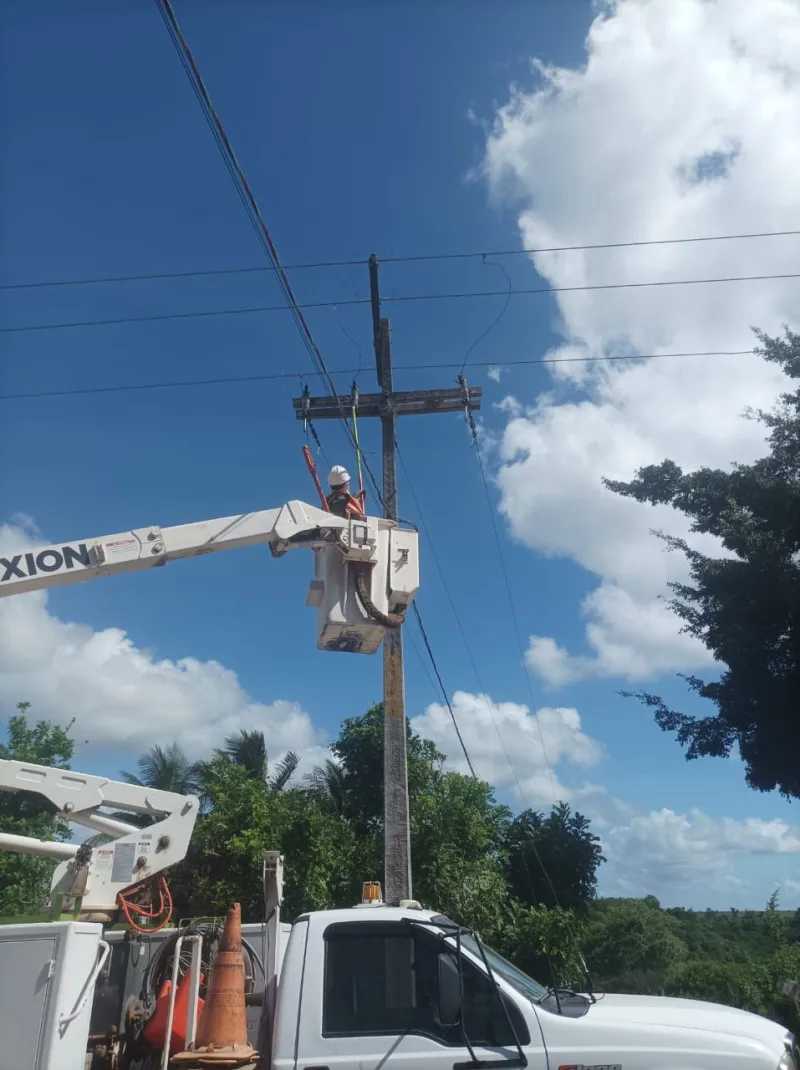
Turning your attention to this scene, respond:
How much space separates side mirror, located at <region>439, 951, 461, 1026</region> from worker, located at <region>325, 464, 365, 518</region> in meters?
3.11

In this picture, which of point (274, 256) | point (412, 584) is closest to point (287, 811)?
point (274, 256)

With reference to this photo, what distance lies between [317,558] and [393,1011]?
298cm

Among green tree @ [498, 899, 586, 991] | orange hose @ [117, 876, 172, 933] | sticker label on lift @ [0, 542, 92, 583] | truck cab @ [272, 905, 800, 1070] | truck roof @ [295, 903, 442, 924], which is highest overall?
sticker label on lift @ [0, 542, 92, 583]

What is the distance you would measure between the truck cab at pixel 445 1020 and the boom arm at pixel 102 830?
1.16 m

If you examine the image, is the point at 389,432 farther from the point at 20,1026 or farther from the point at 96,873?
the point at 20,1026

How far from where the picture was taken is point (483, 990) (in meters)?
4.48

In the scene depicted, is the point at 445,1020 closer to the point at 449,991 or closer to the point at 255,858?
the point at 449,991

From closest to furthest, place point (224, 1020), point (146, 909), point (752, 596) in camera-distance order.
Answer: point (224, 1020) → point (146, 909) → point (752, 596)

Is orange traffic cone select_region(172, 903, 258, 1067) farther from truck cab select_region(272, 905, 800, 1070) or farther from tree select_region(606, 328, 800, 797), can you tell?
tree select_region(606, 328, 800, 797)

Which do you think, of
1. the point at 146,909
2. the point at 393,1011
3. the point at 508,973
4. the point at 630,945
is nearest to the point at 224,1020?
the point at 393,1011

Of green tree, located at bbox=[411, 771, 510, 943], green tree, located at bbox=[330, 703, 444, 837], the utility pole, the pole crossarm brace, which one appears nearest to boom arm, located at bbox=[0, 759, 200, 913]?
the utility pole

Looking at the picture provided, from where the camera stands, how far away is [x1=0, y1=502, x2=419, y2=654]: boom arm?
5926 millimetres

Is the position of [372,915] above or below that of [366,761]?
below

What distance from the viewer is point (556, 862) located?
30.4 meters
